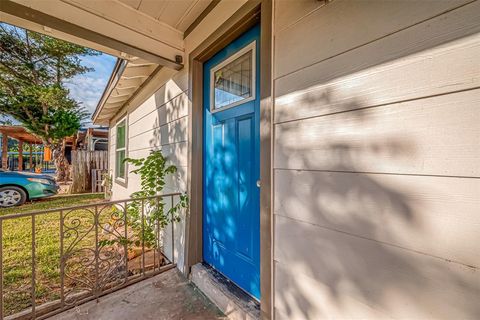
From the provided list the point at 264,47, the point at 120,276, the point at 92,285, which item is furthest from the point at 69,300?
the point at 264,47

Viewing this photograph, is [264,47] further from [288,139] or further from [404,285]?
[404,285]

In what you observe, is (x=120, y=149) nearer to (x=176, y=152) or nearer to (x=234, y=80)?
(x=176, y=152)

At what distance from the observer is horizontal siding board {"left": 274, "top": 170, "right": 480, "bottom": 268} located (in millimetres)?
635

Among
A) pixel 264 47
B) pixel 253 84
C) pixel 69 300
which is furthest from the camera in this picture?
pixel 69 300

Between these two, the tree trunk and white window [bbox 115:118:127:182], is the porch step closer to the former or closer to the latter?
white window [bbox 115:118:127:182]

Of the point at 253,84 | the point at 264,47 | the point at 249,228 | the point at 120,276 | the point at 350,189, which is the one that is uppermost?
the point at 264,47

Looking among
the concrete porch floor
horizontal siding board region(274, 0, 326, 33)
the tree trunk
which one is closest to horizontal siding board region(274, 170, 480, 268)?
horizontal siding board region(274, 0, 326, 33)

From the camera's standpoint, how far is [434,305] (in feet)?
2.25

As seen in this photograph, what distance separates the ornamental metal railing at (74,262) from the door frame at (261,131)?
1.13 feet

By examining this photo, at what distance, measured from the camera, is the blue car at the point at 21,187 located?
5.19m

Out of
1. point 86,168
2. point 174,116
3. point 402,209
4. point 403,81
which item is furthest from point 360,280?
point 86,168

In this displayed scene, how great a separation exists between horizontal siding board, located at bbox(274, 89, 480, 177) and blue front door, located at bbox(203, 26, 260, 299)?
1.81 feet

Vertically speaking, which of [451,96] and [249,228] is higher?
[451,96]

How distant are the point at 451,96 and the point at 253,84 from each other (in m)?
1.11
